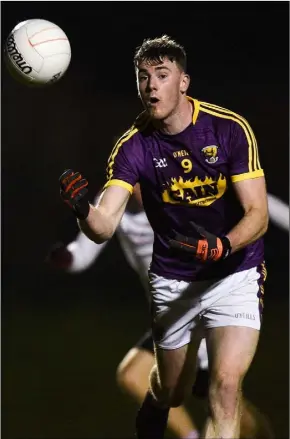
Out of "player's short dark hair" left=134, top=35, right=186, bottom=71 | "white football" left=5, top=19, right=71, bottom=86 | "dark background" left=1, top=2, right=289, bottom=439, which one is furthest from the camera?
"dark background" left=1, top=2, right=289, bottom=439

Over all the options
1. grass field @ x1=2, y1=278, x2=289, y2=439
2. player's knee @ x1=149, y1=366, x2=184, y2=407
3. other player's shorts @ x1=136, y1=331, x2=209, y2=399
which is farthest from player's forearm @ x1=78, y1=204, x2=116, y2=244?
grass field @ x1=2, y1=278, x2=289, y2=439

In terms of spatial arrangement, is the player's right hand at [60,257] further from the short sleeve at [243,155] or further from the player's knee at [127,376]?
the short sleeve at [243,155]

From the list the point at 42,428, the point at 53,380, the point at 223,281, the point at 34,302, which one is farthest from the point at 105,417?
the point at 34,302

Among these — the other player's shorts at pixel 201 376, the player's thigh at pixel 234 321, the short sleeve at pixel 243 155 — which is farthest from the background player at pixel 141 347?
the short sleeve at pixel 243 155

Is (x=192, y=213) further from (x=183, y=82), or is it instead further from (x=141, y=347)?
(x=141, y=347)

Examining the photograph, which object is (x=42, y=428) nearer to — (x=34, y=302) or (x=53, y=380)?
(x=53, y=380)

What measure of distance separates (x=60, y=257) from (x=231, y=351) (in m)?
1.08

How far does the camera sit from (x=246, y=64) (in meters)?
7.95

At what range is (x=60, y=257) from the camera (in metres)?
4.30

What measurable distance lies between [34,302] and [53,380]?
1.87 metres

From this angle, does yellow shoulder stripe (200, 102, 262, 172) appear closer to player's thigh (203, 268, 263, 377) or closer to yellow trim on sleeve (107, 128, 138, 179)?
yellow trim on sleeve (107, 128, 138, 179)

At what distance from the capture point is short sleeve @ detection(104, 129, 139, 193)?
12.0ft

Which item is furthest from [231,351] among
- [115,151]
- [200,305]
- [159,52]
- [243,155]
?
[159,52]

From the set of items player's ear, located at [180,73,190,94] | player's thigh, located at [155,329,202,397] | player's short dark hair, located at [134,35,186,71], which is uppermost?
player's short dark hair, located at [134,35,186,71]
